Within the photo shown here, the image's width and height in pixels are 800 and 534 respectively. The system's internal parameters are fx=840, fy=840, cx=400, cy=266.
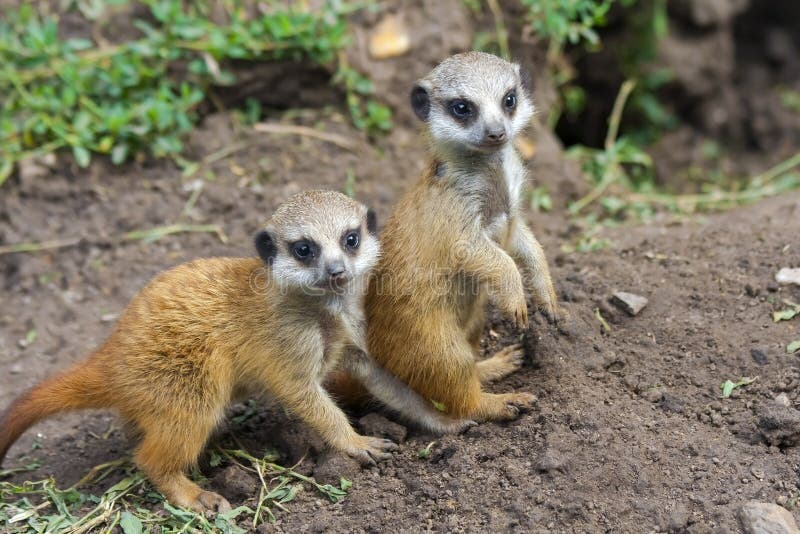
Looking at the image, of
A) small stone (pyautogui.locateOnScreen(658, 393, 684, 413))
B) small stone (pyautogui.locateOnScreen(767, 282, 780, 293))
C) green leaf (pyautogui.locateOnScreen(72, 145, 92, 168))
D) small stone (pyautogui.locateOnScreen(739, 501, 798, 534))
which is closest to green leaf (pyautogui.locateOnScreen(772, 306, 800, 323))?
small stone (pyautogui.locateOnScreen(767, 282, 780, 293))

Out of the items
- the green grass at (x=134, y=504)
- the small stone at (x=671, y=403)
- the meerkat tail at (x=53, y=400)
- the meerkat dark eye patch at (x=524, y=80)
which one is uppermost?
the meerkat dark eye patch at (x=524, y=80)

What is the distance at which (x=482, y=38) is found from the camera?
249 inches

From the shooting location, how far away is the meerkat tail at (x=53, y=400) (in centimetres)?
374

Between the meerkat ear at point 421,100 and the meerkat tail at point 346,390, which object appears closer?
the meerkat ear at point 421,100

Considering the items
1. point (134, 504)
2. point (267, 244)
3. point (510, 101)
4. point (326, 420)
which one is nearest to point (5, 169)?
point (267, 244)

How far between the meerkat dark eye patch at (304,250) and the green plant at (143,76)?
2440mm

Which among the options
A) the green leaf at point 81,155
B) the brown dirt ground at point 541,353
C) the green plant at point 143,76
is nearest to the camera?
the brown dirt ground at point 541,353

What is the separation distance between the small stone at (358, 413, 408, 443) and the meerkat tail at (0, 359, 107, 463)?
124cm

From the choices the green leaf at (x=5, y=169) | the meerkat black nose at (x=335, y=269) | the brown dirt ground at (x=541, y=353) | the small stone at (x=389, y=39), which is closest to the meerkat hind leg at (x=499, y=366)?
the brown dirt ground at (x=541, y=353)

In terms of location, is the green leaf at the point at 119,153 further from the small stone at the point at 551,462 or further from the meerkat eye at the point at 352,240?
the small stone at the point at 551,462

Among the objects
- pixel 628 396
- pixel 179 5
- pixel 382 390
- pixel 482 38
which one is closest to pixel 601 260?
pixel 628 396

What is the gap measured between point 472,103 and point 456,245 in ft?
2.20

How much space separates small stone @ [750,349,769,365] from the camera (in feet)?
12.6

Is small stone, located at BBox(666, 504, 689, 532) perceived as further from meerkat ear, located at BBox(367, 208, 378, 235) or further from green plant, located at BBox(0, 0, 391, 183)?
green plant, located at BBox(0, 0, 391, 183)
